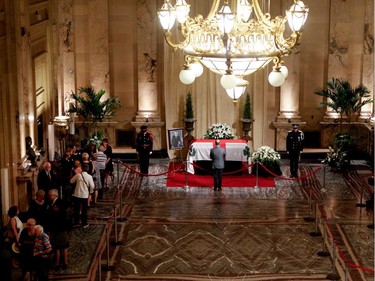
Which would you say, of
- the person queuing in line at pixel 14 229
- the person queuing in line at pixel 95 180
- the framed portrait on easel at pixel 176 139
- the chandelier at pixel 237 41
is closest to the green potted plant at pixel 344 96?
the framed portrait on easel at pixel 176 139

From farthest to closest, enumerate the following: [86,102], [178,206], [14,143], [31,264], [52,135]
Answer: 1. [86,102]
2. [52,135]
3. [178,206]
4. [14,143]
5. [31,264]

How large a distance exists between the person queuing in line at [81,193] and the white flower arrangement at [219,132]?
5.48 metres

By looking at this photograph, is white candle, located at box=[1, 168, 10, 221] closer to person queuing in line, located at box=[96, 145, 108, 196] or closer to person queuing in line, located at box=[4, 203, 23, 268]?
person queuing in line, located at box=[4, 203, 23, 268]

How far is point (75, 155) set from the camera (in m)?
14.7

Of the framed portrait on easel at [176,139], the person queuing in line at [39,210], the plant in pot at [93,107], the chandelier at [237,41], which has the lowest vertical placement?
the person queuing in line at [39,210]

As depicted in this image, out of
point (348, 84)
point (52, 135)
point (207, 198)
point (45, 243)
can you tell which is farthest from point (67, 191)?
point (348, 84)

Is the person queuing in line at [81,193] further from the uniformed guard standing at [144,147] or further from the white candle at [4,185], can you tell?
the uniformed guard standing at [144,147]

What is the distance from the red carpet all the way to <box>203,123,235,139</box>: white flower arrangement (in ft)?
4.18

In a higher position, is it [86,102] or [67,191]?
[86,102]

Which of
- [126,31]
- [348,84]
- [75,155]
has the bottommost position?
[75,155]

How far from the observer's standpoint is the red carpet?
16078mm

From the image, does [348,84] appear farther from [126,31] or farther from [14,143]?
[14,143]

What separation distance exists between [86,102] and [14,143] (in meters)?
4.78

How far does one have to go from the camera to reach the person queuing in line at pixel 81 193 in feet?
41.7
